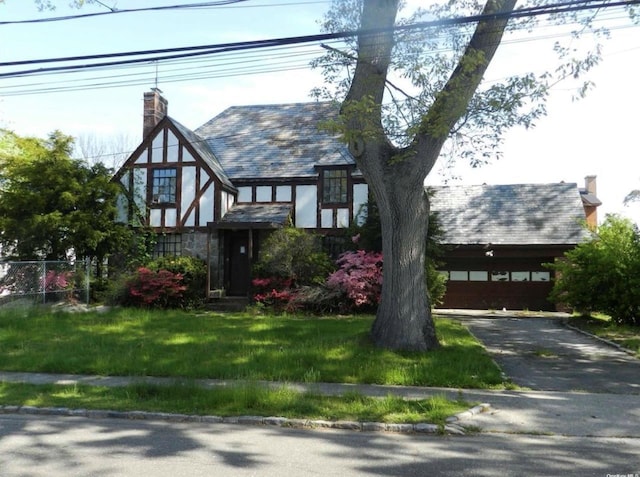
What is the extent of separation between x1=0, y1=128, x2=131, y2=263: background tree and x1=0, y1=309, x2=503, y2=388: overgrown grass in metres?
4.62

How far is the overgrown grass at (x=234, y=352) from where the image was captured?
8.77 m

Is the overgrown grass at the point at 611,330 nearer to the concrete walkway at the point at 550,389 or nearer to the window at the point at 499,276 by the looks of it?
the concrete walkway at the point at 550,389

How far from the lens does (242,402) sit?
702cm

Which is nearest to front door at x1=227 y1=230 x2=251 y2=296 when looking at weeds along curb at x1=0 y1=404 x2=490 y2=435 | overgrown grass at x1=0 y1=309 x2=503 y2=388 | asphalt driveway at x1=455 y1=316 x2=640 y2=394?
overgrown grass at x1=0 y1=309 x2=503 y2=388

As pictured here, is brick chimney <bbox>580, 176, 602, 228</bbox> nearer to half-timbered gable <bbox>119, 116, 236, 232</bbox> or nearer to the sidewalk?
half-timbered gable <bbox>119, 116, 236, 232</bbox>

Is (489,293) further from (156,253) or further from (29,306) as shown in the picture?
(29,306)

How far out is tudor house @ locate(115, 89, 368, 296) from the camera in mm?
20531

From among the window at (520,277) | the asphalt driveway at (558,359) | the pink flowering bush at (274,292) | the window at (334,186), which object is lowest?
the asphalt driveway at (558,359)

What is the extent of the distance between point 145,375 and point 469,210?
17864 mm

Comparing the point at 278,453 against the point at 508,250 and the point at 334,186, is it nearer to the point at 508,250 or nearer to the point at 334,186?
the point at 334,186

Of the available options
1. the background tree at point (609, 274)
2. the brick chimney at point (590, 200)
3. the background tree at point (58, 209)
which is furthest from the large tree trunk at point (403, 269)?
the brick chimney at point (590, 200)

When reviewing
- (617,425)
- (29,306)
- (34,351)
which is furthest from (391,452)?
(29,306)

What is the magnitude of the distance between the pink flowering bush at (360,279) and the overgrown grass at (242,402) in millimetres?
9631

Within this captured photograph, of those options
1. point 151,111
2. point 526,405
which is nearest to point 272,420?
point 526,405
